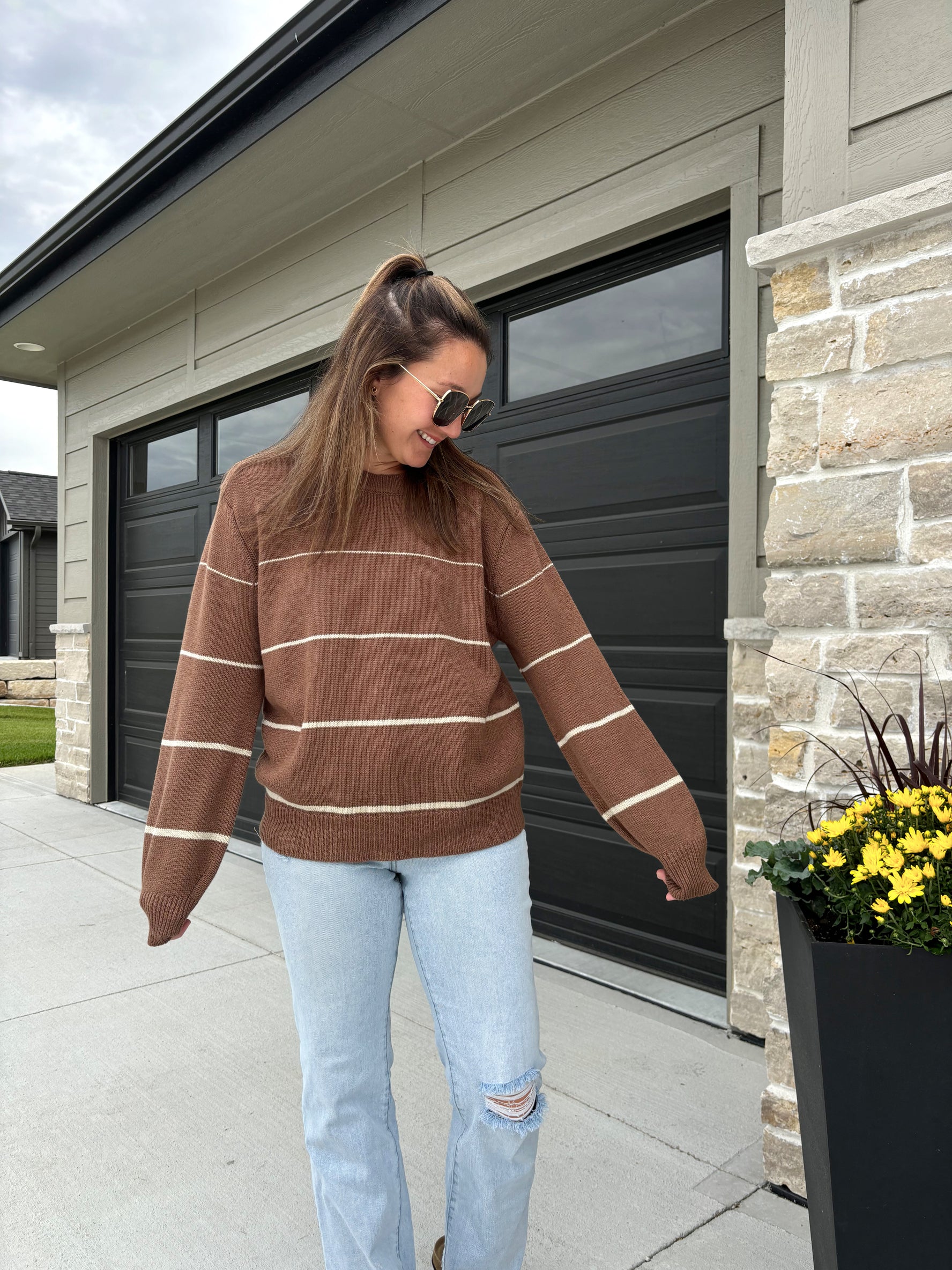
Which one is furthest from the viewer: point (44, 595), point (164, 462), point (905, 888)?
point (44, 595)

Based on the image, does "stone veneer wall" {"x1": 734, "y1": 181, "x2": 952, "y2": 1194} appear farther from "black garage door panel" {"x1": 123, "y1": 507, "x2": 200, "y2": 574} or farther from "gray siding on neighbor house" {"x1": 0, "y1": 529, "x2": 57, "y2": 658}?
"gray siding on neighbor house" {"x1": 0, "y1": 529, "x2": 57, "y2": 658}

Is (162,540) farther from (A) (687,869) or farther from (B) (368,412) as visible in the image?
(A) (687,869)

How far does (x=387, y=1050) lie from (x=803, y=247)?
Answer: 1702mm

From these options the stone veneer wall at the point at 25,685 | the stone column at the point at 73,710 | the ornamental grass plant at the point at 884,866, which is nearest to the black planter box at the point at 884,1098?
the ornamental grass plant at the point at 884,866

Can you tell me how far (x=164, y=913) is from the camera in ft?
4.60

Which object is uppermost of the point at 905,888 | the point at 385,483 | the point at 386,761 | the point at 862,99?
the point at 862,99

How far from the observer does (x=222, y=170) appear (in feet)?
12.8

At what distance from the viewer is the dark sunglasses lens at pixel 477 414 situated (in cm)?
152

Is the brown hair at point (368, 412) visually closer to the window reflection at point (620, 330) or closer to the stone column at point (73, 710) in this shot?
the window reflection at point (620, 330)

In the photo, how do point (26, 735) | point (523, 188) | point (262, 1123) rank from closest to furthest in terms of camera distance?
point (262, 1123)
point (523, 188)
point (26, 735)

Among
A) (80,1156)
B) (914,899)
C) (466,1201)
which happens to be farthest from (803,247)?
(80,1156)

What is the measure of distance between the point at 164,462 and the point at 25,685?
32.8 ft

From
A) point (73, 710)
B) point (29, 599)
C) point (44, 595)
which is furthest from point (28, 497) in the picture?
point (73, 710)

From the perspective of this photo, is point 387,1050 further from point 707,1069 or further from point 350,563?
point 707,1069
